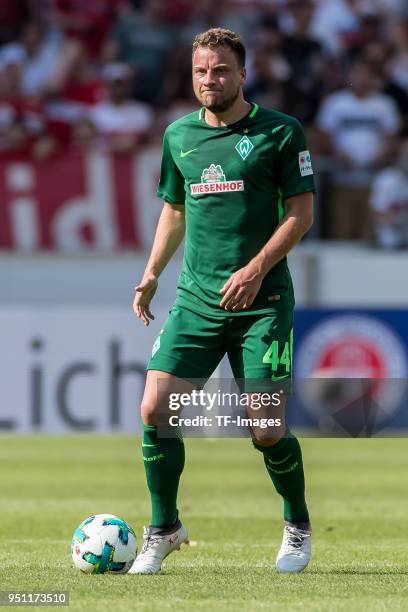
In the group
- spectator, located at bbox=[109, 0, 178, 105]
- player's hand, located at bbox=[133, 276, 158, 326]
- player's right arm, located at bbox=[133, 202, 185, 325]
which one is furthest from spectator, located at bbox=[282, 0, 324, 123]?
player's hand, located at bbox=[133, 276, 158, 326]

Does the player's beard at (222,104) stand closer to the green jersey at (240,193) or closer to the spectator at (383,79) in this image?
the green jersey at (240,193)

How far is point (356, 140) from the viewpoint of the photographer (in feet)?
57.1

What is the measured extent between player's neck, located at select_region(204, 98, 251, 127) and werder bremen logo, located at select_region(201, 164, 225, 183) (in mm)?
211

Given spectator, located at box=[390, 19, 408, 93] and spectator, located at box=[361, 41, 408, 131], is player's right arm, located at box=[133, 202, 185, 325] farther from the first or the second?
spectator, located at box=[390, 19, 408, 93]

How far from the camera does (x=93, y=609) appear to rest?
5297 mm

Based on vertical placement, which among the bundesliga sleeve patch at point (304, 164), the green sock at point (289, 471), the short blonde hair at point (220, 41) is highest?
the short blonde hair at point (220, 41)

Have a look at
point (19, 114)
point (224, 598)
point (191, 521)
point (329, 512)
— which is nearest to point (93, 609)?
point (224, 598)

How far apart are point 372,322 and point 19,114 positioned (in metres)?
5.00

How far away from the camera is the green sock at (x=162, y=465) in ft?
20.9

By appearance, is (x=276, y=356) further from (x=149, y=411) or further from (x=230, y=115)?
(x=230, y=115)

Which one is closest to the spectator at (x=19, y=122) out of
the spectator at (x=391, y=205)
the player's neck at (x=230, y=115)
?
the spectator at (x=391, y=205)

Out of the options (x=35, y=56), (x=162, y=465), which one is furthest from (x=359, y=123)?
(x=162, y=465)

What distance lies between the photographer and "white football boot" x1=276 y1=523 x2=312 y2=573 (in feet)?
21.1

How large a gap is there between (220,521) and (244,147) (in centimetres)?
349
